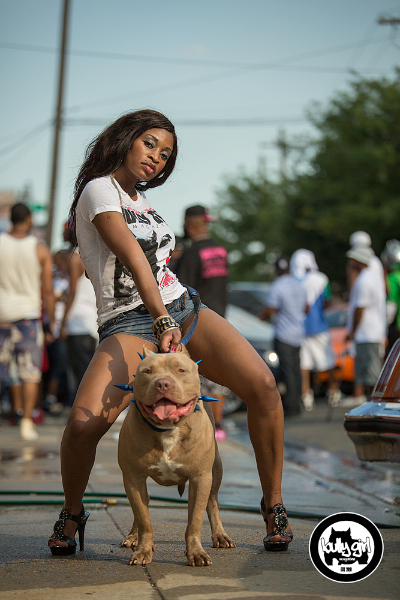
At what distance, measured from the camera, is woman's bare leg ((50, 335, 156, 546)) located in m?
3.30

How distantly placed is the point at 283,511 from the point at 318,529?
577mm

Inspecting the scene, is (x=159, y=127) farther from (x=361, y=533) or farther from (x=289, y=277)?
(x=289, y=277)

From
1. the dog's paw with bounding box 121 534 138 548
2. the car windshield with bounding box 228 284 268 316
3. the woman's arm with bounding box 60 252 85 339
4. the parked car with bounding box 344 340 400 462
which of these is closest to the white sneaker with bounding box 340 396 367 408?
the woman's arm with bounding box 60 252 85 339

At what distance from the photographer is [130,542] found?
3598 mm

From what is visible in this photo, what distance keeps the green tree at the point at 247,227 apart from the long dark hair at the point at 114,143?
2120 inches

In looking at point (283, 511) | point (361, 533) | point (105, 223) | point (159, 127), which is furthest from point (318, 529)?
point (159, 127)

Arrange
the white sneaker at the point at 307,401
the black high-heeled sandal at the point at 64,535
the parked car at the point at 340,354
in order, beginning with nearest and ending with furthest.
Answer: the black high-heeled sandal at the point at 64,535, the white sneaker at the point at 307,401, the parked car at the point at 340,354

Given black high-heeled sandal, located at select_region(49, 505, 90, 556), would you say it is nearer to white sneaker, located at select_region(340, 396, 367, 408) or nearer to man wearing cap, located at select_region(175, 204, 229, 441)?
man wearing cap, located at select_region(175, 204, 229, 441)

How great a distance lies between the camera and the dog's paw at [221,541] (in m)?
3.57

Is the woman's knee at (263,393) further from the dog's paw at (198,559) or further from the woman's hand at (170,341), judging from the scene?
the dog's paw at (198,559)

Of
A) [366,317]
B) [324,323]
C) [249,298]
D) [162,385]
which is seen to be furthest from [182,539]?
[249,298]

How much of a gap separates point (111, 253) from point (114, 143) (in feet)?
1.79

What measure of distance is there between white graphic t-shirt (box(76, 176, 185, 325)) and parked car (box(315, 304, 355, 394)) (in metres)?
7.85

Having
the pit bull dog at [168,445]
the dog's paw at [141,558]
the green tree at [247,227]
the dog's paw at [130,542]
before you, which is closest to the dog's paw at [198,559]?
the pit bull dog at [168,445]
